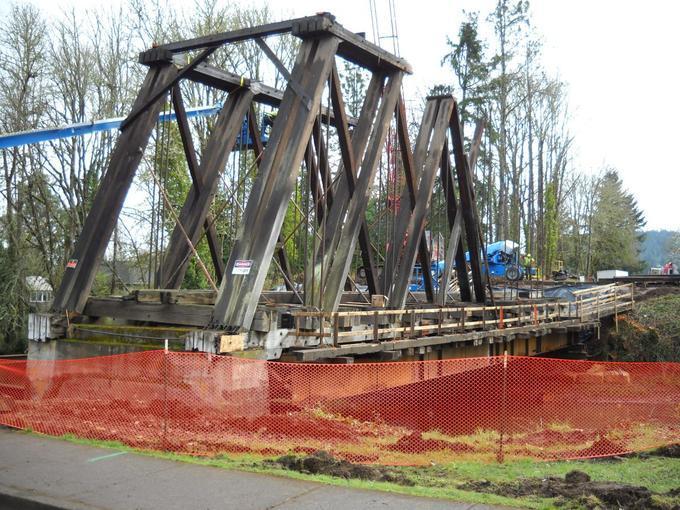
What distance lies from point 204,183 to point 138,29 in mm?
24103

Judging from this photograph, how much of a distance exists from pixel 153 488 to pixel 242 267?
4529mm

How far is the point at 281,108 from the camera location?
11836 mm

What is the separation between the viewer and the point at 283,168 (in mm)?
11492

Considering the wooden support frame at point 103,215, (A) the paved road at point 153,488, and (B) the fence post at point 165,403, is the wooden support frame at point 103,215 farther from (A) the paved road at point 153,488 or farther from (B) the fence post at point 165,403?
(A) the paved road at point 153,488

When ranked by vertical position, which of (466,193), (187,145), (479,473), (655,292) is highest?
(187,145)

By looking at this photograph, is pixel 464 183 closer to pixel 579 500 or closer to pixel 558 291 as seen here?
pixel 579 500

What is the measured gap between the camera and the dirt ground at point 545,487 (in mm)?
6801

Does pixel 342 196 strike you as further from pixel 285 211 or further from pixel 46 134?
pixel 46 134

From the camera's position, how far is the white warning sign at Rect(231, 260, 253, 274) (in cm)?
1077

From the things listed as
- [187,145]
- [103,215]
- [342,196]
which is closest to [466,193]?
[342,196]

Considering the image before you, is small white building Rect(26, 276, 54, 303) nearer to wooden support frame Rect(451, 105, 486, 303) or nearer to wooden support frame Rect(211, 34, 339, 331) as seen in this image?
wooden support frame Rect(451, 105, 486, 303)

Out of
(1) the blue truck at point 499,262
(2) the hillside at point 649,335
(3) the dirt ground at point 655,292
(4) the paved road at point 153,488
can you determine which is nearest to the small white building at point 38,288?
(1) the blue truck at point 499,262

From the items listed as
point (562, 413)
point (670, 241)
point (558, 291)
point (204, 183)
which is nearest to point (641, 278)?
point (558, 291)

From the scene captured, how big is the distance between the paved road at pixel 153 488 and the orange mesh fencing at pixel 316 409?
3.71 ft
